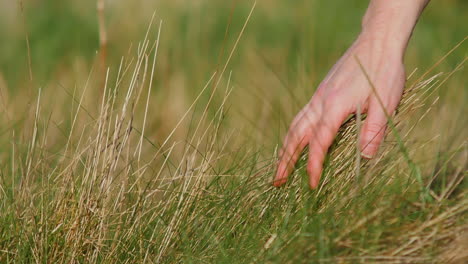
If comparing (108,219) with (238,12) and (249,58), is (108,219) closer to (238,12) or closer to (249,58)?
(249,58)

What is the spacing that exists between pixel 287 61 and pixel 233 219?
290 cm

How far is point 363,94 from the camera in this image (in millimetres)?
1911

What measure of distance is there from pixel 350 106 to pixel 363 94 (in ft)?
0.15

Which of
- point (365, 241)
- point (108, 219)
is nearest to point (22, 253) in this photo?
point (108, 219)

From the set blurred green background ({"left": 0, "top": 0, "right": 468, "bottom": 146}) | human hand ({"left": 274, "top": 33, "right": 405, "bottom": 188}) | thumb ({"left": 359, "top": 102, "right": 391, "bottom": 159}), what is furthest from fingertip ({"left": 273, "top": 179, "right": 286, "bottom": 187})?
blurred green background ({"left": 0, "top": 0, "right": 468, "bottom": 146})

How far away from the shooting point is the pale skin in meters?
1.89

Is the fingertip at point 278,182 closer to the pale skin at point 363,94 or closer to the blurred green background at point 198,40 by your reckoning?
the pale skin at point 363,94

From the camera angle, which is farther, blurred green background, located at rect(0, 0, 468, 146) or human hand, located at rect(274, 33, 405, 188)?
blurred green background, located at rect(0, 0, 468, 146)

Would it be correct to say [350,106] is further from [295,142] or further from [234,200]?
[234,200]

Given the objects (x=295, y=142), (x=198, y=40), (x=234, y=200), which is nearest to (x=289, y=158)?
(x=295, y=142)

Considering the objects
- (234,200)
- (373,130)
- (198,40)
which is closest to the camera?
(373,130)

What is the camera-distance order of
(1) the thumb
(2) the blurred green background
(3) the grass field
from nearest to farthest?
(3) the grass field → (1) the thumb → (2) the blurred green background

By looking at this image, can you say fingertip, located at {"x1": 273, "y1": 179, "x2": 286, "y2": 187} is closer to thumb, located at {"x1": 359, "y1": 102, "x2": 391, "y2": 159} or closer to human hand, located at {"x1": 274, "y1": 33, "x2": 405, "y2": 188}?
human hand, located at {"x1": 274, "y1": 33, "x2": 405, "y2": 188}

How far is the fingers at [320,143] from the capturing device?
74.4 inches
